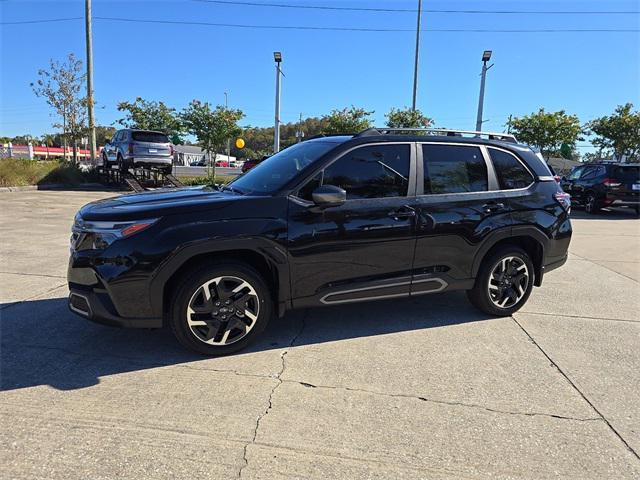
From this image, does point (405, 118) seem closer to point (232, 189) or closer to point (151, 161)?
point (151, 161)

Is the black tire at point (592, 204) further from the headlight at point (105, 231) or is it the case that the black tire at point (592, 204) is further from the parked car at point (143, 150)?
the headlight at point (105, 231)

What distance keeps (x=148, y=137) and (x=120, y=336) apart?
52.9 ft

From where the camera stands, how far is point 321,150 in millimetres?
4297

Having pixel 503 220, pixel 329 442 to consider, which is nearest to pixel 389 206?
pixel 503 220

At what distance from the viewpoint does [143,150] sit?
60.6ft

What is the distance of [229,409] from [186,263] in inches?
47.9

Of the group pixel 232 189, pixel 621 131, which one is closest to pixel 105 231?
pixel 232 189

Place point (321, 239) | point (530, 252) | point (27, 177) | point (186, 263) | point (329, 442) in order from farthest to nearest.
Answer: point (27, 177) → point (530, 252) → point (321, 239) → point (186, 263) → point (329, 442)

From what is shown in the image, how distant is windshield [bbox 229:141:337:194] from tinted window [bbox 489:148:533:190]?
5.95ft

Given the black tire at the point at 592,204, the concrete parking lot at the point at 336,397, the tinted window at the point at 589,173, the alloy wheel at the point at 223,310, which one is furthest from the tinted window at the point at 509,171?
the tinted window at the point at 589,173

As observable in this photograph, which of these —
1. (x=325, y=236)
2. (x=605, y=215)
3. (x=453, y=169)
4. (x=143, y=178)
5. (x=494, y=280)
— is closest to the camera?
(x=325, y=236)

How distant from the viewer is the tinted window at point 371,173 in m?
4.11

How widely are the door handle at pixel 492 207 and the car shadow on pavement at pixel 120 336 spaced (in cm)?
117

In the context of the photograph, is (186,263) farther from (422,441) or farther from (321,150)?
(422,441)
